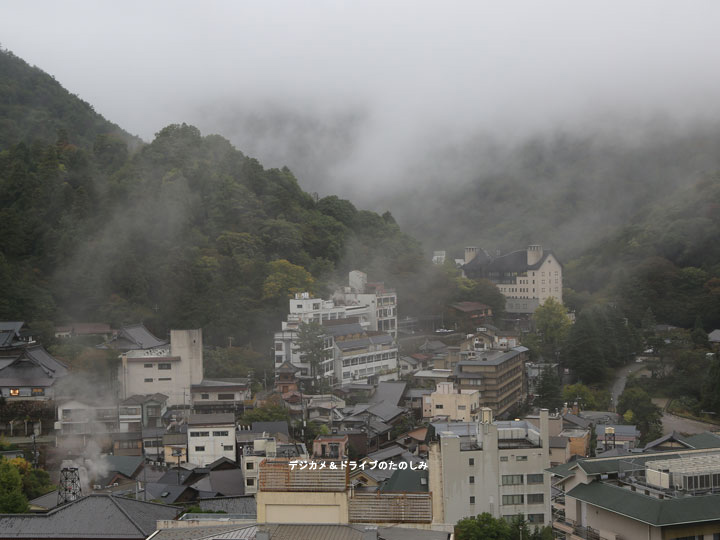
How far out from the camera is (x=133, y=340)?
21.5 metres

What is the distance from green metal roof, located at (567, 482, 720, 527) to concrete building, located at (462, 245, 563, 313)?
25.4 m

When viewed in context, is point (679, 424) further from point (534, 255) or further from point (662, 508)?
point (534, 255)

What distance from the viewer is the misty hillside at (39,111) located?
38031 mm

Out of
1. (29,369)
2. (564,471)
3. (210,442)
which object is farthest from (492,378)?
(29,369)

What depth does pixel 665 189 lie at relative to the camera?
150 feet

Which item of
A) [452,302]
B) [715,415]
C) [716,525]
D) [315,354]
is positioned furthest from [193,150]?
[716,525]

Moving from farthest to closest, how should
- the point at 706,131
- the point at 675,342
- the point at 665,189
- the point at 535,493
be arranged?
1. the point at 706,131
2. the point at 665,189
3. the point at 675,342
4. the point at 535,493

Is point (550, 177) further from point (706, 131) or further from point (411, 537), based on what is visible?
point (411, 537)

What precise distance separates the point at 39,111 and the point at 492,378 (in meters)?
28.5

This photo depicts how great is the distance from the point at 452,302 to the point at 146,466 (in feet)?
54.3

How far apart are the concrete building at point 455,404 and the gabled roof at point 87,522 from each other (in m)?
10.5

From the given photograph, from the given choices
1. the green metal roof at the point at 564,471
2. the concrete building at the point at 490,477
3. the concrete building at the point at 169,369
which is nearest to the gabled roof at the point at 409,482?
the concrete building at the point at 490,477

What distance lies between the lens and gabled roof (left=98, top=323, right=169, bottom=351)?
69.5 feet

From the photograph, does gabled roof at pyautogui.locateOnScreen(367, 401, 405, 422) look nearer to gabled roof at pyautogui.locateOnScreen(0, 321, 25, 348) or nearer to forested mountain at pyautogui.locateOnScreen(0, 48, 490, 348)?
forested mountain at pyautogui.locateOnScreen(0, 48, 490, 348)
